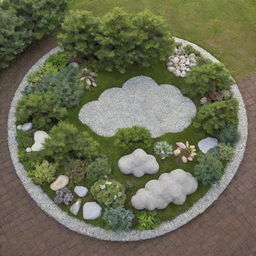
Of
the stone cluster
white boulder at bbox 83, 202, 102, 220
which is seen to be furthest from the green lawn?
white boulder at bbox 83, 202, 102, 220

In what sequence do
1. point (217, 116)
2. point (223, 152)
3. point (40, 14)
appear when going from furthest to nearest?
point (40, 14), point (217, 116), point (223, 152)

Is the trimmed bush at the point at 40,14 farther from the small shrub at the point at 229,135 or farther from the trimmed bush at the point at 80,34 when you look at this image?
the small shrub at the point at 229,135

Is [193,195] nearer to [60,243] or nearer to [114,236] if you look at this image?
[114,236]

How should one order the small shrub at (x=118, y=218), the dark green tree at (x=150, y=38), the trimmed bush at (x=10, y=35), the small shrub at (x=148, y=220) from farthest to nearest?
the trimmed bush at (x=10, y=35), the dark green tree at (x=150, y=38), the small shrub at (x=148, y=220), the small shrub at (x=118, y=218)

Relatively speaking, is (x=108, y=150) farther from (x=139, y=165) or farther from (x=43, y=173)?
(x=43, y=173)

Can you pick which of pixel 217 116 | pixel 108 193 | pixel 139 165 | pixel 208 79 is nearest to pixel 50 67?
pixel 139 165

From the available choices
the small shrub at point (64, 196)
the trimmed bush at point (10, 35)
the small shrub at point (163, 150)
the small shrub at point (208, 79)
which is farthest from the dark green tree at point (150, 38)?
the small shrub at point (64, 196)

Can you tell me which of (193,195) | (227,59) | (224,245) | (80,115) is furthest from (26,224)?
(227,59)
